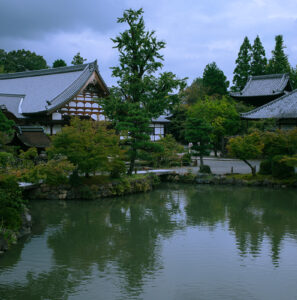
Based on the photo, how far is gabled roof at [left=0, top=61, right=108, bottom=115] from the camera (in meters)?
23.7

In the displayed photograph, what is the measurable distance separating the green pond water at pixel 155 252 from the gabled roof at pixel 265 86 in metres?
20.1

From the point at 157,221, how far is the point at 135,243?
2.70 meters

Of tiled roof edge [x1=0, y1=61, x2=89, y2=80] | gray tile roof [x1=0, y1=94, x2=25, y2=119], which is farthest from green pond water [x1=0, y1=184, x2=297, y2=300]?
tiled roof edge [x1=0, y1=61, x2=89, y2=80]

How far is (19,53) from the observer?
167ft

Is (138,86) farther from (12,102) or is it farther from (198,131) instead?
(12,102)

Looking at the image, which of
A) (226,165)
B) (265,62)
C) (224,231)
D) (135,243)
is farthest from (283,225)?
(265,62)

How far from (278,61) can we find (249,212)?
31380 mm

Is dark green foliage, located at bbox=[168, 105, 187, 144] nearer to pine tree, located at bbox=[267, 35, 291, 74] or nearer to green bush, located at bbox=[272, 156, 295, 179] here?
pine tree, located at bbox=[267, 35, 291, 74]

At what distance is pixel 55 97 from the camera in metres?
23.9

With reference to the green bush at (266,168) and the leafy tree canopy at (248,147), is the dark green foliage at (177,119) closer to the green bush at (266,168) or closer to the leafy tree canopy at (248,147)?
the green bush at (266,168)

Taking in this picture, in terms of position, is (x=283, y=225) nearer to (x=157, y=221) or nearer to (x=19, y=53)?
(x=157, y=221)

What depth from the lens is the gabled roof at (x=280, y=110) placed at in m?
24.1

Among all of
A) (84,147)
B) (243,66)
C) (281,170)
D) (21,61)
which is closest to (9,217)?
(84,147)

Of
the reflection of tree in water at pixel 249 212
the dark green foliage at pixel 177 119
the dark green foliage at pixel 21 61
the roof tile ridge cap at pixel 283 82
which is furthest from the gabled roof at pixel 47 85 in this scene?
the dark green foliage at pixel 21 61
